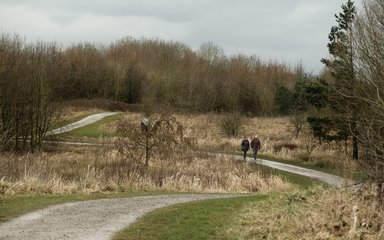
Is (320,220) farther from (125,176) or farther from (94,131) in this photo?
(94,131)

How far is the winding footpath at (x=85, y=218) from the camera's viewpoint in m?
9.20

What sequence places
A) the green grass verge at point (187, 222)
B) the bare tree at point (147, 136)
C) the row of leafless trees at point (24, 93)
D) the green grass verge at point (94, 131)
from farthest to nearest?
the green grass verge at point (94, 131), the row of leafless trees at point (24, 93), the bare tree at point (147, 136), the green grass verge at point (187, 222)

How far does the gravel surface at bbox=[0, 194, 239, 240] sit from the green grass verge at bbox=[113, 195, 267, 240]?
1.34 ft

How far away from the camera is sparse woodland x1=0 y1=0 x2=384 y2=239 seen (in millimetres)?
9852

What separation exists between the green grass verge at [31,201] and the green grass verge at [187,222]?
2.80m

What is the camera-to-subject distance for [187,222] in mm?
10312

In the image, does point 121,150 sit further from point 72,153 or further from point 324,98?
point 324,98

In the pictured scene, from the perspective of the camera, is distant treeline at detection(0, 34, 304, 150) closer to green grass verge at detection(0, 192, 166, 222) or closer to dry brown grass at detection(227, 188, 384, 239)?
green grass verge at detection(0, 192, 166, 222)

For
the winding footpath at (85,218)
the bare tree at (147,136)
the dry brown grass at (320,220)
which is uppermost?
the bare tree at (147,136)

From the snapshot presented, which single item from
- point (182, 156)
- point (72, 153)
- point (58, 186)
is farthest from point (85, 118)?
point (58, 186)

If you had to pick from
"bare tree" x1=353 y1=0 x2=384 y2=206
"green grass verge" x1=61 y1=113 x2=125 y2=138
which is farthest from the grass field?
"green grass verge" x1=61 y1=113 x2=125 y2=138

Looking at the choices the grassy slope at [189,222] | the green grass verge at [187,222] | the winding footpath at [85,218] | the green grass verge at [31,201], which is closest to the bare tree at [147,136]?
the green grass verge at [31,201]

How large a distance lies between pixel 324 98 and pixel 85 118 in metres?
32.1

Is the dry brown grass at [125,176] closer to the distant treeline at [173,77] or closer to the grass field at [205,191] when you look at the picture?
the grass field at [205,191]
